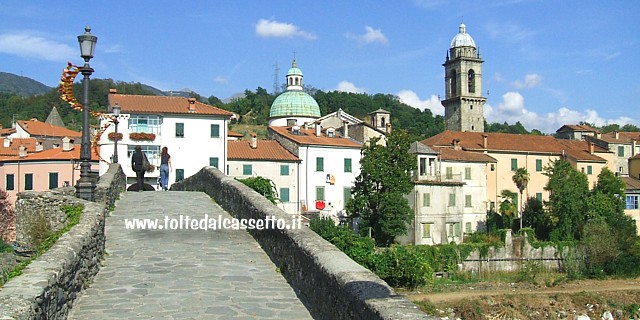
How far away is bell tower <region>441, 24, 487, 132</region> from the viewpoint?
327 feet

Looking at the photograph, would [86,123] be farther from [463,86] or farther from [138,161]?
[463,86]

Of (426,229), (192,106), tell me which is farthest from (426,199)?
(192,106)

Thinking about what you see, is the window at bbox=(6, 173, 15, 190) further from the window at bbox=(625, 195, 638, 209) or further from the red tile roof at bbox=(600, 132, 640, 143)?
the red tile roof at bbox=(600, 132, 640, 143)

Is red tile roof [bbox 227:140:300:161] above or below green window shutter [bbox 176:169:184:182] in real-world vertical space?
above

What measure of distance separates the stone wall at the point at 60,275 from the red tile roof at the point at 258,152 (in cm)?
4206

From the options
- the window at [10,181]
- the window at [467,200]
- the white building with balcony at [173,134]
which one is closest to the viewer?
the white building with balcony at [173,134]

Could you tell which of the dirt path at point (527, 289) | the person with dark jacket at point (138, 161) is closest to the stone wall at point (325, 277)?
the person with dark jacket at point (138, 161)

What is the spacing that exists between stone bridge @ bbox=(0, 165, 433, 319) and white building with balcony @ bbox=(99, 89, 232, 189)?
36.3 m

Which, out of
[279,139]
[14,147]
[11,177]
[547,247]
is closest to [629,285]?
[547,247]

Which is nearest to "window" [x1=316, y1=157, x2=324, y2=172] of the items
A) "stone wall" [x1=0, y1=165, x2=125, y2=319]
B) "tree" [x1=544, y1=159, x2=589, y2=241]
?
"tree" [x1=544, y1=159, x2=589, y2=241]

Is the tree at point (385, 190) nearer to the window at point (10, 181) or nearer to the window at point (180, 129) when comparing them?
the window at point (180, 129)

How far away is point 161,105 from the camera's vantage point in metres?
53.2

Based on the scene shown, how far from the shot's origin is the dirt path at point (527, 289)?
140ft

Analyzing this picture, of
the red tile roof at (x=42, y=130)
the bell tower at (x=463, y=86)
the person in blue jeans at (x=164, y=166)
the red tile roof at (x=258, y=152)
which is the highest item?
the bell tower at (x=463, y=86)
